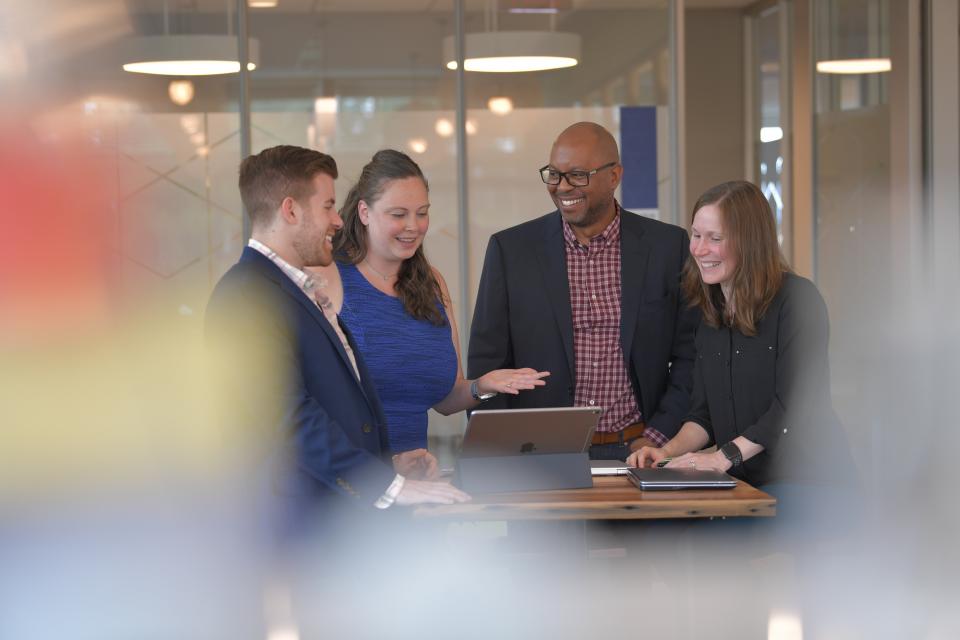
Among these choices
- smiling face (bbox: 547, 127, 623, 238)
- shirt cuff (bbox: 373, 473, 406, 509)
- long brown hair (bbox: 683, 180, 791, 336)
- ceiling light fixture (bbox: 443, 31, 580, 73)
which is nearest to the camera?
shirt cuff (bbox: 373, 473, 406, 509)

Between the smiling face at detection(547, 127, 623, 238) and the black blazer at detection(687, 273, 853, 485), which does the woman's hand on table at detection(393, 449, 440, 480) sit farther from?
the smiling face at detection(547, 127, 623, 238)

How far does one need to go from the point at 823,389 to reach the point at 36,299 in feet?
7.36

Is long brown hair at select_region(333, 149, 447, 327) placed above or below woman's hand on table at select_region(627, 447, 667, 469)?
above

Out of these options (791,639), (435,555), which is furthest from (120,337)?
(791,639)

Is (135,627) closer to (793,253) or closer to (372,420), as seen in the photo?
(372,420)

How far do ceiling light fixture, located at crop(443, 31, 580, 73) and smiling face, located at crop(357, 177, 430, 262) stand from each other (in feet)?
11.3

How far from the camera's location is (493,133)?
7098mm

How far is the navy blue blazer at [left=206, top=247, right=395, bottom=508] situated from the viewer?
2.83 metres

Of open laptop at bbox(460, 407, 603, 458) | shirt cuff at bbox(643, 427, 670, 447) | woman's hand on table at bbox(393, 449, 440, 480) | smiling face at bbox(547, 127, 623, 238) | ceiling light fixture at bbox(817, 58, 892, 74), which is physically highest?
ceiling light fixture at bbox(817, 58, 892, 74)

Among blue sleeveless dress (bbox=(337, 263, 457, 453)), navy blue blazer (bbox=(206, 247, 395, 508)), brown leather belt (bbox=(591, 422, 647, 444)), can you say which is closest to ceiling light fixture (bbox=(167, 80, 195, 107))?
blue sleeveless dress (bbox=(337, 263, 457, 453))

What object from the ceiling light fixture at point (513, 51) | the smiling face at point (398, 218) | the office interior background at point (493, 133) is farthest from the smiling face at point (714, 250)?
the ceiling light fixture at point (513, 51)

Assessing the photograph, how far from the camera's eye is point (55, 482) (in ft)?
8.14

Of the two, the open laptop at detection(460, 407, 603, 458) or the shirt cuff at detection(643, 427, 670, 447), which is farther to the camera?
the shirt cuff at detection(643, 427, 670, 447)

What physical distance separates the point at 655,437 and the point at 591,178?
91 cm
